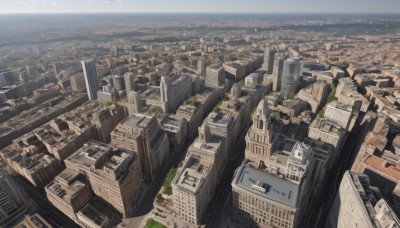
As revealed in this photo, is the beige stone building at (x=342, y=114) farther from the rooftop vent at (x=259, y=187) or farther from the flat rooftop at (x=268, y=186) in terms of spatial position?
the rooftop vent at (x=259, y=187)

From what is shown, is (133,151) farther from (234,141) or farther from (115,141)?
(234,141)

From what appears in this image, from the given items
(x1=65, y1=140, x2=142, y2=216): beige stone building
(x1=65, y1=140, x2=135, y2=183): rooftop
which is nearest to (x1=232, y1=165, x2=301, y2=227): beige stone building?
(x1=65, y1=140, x2=142, y2=216): beige stone building

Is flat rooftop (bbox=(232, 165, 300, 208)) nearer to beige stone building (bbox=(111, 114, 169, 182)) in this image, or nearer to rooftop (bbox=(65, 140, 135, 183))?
rooftop (bbox=(65, 140, 135, 183))

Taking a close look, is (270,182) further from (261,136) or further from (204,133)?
(204,133)

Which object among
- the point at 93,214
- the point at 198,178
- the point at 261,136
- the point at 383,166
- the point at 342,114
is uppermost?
the point at 261,136

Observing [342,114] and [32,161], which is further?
[342,114]

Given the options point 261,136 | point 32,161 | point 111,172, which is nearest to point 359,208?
point 261,136
